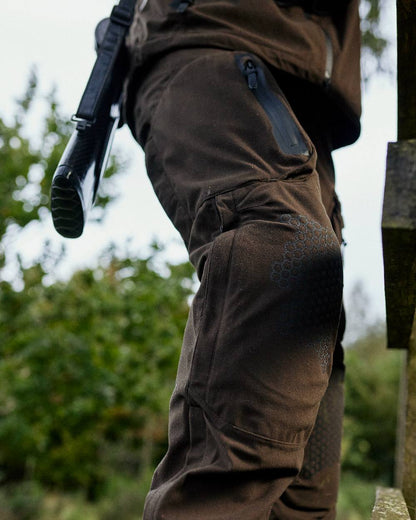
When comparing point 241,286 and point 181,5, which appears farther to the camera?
point 181,5

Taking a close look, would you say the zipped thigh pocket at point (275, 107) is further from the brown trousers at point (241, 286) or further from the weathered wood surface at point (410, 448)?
the weathered wood surface at point (410, 448)

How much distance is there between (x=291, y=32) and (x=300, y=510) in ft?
2.66

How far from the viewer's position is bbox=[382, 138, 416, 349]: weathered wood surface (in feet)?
2.28

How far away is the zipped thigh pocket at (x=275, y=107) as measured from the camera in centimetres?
87

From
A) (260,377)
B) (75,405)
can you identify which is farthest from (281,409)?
(75,405)

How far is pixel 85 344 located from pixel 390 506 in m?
4.69

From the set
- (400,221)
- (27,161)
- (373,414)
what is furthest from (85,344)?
(373,414)

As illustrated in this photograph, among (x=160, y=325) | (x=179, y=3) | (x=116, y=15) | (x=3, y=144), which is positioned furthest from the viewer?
(x=160, y=325)

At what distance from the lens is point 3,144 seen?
477 centimetres

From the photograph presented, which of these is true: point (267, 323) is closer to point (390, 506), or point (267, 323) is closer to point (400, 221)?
point (400, 221)

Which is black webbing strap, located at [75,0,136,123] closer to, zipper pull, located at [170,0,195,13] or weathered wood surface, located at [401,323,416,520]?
zipper pull, located at [170,0,195,13]

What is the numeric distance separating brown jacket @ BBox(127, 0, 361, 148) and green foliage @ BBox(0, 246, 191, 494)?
4032 mm

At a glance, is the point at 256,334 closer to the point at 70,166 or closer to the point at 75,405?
the point at 70,166

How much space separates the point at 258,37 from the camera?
100 cm
